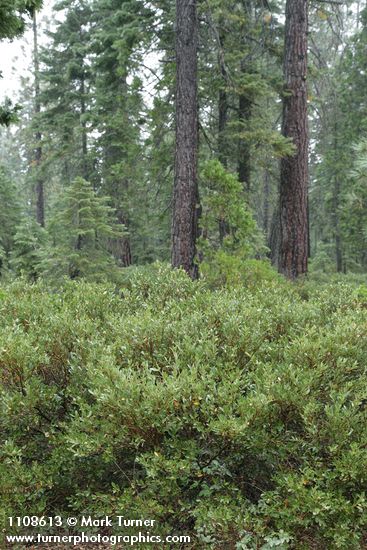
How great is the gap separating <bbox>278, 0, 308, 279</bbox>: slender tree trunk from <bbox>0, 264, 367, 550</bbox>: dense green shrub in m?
5.90

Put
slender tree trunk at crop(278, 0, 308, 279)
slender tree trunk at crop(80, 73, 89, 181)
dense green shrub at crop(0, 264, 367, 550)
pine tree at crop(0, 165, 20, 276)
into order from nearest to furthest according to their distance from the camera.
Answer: dense green shrub at crop(0, 264, 367, 550) → slender tree trunk at crop(278, 0, 308, 279) → pine tree at crop(0, 165, 20, 276) → slender tree trunk at crop(80, 73, 89, 181)

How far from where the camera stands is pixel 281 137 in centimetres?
862

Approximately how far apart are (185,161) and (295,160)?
219 centimetres

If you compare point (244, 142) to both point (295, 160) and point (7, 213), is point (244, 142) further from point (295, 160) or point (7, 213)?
point (7, 213)

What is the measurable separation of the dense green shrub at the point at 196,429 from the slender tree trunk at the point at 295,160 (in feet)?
19.3

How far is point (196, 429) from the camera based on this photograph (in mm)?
2494

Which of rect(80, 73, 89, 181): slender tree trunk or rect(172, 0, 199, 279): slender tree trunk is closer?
rect(172, 0, 199, 279): slender tree trunk

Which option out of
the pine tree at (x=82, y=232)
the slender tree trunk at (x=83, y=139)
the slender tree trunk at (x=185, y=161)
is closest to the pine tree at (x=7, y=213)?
the slender tree trunk at (x=83, y=139)

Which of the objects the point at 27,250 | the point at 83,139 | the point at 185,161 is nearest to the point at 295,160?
the point at 185,161

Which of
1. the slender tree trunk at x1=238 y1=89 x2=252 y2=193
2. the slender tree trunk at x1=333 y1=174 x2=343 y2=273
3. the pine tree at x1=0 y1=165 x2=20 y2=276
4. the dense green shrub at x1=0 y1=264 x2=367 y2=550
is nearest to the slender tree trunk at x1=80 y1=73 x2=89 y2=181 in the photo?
the pine tree at x1=0 y1=165 x2=20 y2=276

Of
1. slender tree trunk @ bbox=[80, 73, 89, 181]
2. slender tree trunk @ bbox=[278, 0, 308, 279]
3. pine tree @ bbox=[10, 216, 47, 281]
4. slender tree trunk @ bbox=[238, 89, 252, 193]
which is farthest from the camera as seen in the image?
slender tree trunk @ bbox=[80, 73, 89, 181]

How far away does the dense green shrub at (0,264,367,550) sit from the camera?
222 centimetres

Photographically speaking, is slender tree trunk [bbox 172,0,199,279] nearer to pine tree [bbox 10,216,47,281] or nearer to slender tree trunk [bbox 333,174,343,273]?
pine tree [bbox 10,216,47,281]

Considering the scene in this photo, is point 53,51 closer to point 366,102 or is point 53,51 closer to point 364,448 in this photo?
point 366,102
